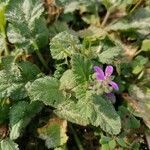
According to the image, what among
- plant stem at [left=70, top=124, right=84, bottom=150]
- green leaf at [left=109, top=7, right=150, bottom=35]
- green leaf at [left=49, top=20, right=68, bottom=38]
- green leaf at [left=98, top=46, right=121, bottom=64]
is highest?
green leaf at [left=49, top=20, right=68, bottom=38]

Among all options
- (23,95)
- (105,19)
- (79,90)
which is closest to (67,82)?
(79,90)

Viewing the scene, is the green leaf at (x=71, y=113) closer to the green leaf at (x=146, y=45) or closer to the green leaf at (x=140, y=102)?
the green leaf at (x=140, y=102)

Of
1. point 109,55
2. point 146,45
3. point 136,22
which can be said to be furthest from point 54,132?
point 136,22

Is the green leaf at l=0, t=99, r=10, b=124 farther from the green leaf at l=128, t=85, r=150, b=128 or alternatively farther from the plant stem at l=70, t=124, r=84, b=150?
A: the green leaf at l=128, t=85, r=150, b=128

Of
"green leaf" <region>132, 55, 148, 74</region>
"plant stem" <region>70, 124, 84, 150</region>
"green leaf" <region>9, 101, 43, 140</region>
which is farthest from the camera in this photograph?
"green leaf" <region>132, 55, 148, 74</region>

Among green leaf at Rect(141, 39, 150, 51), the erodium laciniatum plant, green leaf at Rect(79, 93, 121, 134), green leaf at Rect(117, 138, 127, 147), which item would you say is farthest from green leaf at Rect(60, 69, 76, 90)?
green leaf at Rect(141, 39, 150, 51)

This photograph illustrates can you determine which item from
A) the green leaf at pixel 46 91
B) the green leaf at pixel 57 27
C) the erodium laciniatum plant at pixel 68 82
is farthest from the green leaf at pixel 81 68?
the green leaf at pixel 57 27

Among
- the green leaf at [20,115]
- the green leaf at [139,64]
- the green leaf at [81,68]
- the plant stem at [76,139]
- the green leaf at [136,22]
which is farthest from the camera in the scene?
the green leaf at [136,22]
